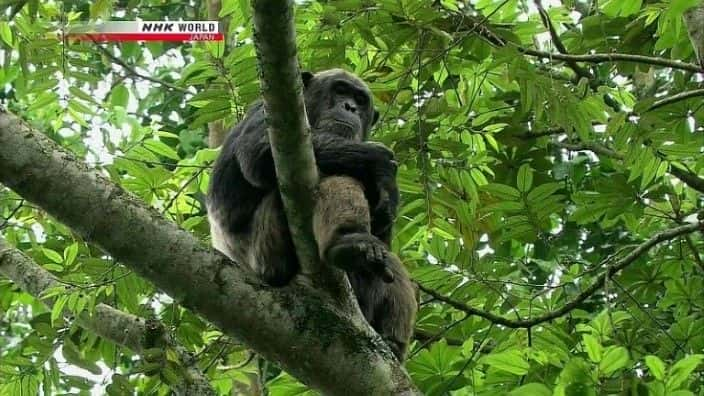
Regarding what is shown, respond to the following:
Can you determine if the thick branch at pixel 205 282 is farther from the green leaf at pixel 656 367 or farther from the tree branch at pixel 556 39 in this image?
the tree branch at pixel 556 39

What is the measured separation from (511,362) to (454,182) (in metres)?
2.05

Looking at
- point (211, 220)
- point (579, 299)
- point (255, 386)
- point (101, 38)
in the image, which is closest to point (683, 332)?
point (579, 299)

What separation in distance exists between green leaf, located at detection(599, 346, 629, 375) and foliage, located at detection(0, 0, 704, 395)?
572 millimetres

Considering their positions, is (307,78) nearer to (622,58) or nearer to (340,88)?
(340,88)

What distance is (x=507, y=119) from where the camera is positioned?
7.21 meters

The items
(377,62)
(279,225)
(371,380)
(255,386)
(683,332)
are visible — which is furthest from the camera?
(255,386)

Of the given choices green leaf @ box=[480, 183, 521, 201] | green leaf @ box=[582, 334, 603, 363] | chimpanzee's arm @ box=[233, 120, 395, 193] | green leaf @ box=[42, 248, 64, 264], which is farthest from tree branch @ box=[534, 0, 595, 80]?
green leaf @ box=[42, 248, 64, 264]

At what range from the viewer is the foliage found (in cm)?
534

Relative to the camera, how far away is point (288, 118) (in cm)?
428

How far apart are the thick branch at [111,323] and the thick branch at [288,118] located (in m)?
0.92

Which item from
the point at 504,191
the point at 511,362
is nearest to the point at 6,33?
the point at 504,191

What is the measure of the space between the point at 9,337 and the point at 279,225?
8.35 metres

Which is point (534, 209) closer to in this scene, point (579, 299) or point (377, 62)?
point (579, 299)

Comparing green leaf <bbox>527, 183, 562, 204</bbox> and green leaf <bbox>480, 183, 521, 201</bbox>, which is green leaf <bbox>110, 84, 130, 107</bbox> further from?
green leaf <bbox>527, 183, 562, 204</bbox>
